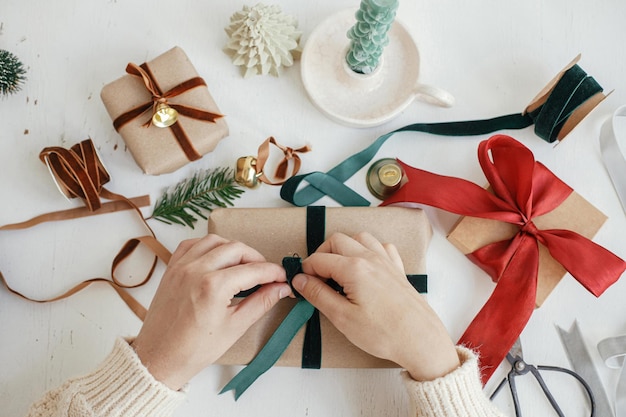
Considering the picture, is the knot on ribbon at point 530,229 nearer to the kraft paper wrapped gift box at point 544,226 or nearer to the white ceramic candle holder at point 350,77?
the kraft paper wrapped gift box at point 544,226

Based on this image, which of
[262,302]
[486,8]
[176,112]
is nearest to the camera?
[262,302]

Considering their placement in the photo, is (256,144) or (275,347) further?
(256,144)

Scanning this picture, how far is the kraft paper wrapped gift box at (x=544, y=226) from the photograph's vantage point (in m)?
0.97

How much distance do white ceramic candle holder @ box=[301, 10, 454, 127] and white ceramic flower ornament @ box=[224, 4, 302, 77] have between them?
1.6 inches

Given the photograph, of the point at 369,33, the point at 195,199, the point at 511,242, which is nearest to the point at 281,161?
the point at 195,199

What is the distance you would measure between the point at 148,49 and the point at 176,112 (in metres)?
0.21

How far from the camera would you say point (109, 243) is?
1.01 meters

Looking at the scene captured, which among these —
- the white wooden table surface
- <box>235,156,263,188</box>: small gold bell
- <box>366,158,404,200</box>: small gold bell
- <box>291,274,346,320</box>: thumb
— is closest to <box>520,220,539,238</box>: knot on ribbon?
the white wooden table surface

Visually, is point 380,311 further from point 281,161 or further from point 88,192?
point 88,192

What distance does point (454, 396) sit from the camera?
2.66 ft

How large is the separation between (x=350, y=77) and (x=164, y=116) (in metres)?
0.37

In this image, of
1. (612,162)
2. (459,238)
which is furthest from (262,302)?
(612,162)

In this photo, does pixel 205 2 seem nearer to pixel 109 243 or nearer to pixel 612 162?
pixel 109 243

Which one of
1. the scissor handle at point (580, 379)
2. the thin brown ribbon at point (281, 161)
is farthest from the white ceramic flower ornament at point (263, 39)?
the scissor handle at point (580, 379)
